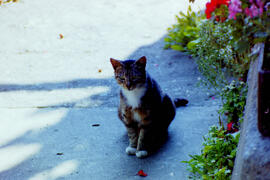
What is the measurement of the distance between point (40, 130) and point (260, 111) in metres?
2.95

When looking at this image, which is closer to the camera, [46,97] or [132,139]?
[132,139]

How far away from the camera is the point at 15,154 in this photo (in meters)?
3.61

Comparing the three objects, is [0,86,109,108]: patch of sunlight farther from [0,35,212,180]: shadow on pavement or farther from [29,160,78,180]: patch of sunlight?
[29,160,78,180]: patch of sunlight

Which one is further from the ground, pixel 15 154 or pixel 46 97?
pixel 46 97

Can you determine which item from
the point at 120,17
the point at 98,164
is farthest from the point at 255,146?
the point at 120,17

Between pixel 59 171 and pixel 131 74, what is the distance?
3.95 ft

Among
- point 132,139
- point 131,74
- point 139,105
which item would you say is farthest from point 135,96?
point 132,139

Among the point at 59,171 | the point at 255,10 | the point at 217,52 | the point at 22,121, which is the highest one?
the point at 255,10

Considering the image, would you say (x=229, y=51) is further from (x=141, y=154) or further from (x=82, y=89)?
(x=82, y=89)

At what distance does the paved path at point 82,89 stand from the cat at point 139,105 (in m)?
0.18

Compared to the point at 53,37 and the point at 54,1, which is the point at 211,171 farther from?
the point at 54,1

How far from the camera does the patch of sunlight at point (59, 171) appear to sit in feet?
10.6

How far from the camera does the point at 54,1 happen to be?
29.2ft

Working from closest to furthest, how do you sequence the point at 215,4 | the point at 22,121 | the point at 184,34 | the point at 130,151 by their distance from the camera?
1. the point at 215,4
2. the point at 130,151
3. the point at 22,121
4. the point at 184,34
